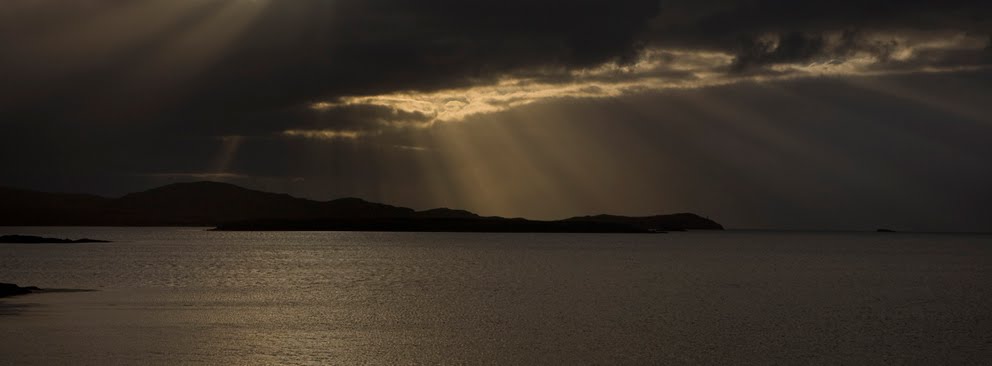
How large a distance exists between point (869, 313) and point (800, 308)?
12.0 feet

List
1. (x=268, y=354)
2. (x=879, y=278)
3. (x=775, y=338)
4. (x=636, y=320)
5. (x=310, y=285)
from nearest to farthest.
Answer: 1. (x=268, y=354)
2. (x=775, y=338)
3. (x=636, y=320)
4. (x=310, y=285)
5. (x=879, y=278)

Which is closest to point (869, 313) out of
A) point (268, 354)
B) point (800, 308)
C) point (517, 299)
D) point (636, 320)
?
point (800, 308)

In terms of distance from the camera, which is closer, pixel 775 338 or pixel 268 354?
pixel 268 354

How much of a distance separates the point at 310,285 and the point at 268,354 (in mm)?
35346

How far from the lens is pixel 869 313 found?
49625 millimetres

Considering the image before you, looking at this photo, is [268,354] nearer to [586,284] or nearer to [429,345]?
[429,345]

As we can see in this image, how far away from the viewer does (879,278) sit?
3241 inches

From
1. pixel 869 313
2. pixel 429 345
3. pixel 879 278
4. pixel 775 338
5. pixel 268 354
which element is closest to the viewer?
pixel 268 354

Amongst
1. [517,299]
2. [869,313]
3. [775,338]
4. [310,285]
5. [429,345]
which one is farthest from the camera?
[310,285]

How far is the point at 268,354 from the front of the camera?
32.9 metres

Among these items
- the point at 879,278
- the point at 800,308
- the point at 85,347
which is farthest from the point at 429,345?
the point at 879,278

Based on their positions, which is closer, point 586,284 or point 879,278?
point 586,284

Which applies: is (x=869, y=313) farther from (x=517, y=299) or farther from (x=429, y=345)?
(x=429, y=345)

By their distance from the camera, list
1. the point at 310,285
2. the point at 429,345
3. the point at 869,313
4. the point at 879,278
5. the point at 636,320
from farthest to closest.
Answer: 1. the point at 879,278
2. the point at 310,285
3. the point at 869,313
4. the point at 636,320
5. the point at 429,345
